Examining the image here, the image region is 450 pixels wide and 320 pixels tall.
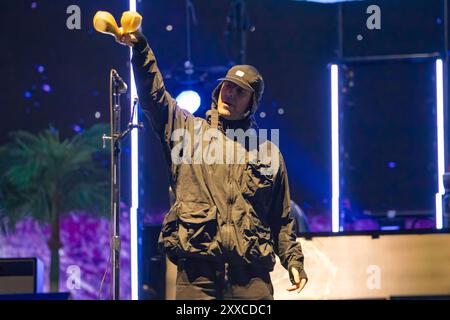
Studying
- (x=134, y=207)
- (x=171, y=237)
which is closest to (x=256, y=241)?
(x=171, y=237)

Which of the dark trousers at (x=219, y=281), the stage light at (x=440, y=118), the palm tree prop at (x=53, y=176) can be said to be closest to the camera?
the dark trousers at (x=219, y=281)

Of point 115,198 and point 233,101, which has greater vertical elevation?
point 233,101

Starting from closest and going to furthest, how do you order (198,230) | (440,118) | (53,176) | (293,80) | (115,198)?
(198,230)
(115,198)
(53,176)
(440,118)
(293,80)

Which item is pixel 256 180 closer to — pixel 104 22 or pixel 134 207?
pixel 104 22

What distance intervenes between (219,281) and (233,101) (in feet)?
2.53

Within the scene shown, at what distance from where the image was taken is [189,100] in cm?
630

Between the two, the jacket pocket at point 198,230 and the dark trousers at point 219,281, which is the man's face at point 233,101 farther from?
the dark trousers at point 219,281

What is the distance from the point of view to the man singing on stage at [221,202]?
11.2 ft

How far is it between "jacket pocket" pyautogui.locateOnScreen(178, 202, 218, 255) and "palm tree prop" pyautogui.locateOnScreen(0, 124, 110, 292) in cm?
375

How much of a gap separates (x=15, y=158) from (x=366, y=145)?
117 inches

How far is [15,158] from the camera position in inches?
279

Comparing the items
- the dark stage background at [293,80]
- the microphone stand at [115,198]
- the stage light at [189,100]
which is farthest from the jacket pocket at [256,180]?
the dark stage background at [293,80]

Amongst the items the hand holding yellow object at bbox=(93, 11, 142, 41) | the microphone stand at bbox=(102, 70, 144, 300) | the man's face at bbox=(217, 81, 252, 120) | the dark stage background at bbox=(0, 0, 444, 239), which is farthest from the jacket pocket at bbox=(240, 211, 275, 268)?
the dark stage background at bbox=(0, 0, 444, 239)

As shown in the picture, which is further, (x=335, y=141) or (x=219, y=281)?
(x=335, y=141)
